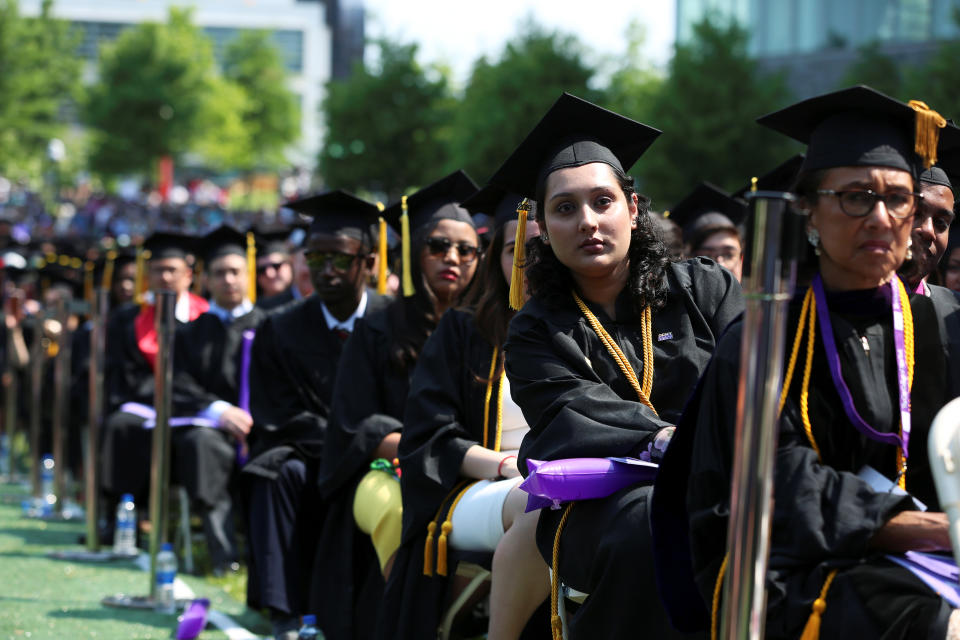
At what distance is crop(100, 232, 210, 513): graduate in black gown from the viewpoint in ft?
28.2

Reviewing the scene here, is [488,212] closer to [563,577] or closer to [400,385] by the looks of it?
[400,385]

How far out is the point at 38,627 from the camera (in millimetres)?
6109

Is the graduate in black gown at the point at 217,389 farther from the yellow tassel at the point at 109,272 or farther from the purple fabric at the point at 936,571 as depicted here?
the purple fabric at the point at 936,571

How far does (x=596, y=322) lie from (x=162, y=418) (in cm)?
321

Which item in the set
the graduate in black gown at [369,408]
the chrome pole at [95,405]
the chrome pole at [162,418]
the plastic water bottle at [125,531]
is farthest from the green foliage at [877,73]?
the chrome pole at [162,418]

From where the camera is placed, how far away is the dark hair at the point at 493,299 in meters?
4.74

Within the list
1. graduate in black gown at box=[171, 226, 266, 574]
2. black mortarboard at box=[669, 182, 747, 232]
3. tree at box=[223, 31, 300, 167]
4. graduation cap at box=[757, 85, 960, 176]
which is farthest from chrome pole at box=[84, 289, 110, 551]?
tree at box=[223, 31, 300, 167]

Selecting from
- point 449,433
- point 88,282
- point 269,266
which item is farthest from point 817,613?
point 88,282

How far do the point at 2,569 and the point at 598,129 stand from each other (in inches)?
203

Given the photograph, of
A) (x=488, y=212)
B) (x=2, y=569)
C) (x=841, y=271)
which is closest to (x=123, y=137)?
(x=2, y=569)

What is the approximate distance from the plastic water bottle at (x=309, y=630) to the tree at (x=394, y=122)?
86.7ft

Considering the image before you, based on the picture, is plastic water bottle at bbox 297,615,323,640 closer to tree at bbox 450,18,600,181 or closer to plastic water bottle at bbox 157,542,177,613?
plastic water bottle at bbox 157,542,177,613

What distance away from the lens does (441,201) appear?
6.05 m

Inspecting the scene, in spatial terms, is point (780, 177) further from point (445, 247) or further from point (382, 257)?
point (382, 257)
